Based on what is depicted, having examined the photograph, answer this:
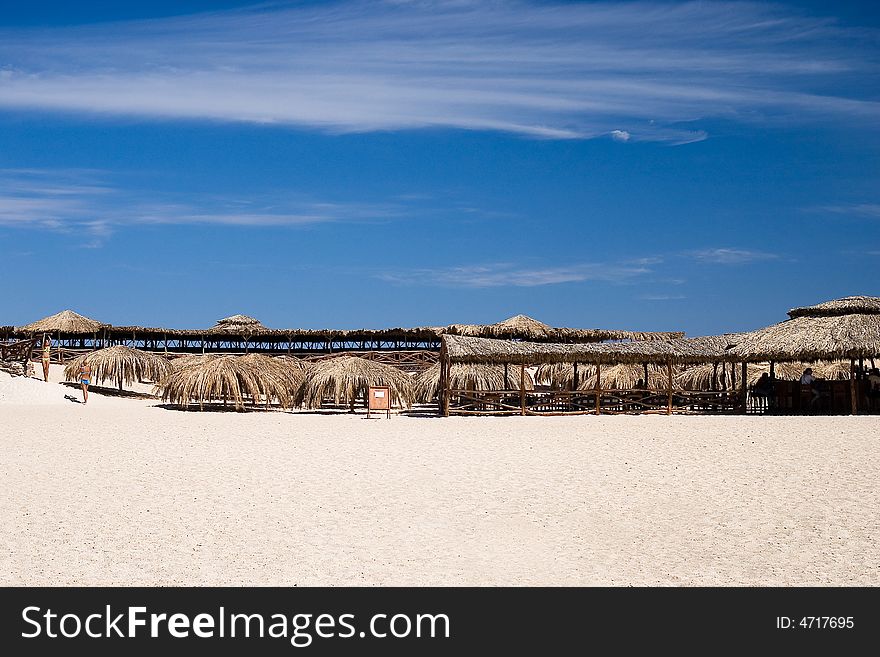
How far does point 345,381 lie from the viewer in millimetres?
22234

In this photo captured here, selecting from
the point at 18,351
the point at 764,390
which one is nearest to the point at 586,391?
the point at 764,390

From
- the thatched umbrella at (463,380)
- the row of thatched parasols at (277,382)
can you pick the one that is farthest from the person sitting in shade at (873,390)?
the row of thatched parasols at (277,382)

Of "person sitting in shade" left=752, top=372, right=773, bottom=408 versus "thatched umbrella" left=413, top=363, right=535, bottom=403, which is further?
"thatched umbrella" left=413, top=363, right=535, bottom=403

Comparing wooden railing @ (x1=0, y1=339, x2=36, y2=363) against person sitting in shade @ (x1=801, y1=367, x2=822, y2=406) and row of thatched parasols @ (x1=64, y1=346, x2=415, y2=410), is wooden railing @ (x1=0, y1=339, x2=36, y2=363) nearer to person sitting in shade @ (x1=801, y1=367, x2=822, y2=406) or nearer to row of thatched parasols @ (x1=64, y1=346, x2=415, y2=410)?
row of thatched parasols @ (x1=64, y1=346, x2=415, y2=410)

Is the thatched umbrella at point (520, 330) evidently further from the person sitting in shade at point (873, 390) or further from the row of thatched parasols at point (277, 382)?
the person sitting in shade at point (873, 390)

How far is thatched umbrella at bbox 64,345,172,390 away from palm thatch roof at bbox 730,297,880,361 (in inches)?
723

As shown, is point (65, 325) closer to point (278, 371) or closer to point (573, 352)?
point (278, 371)

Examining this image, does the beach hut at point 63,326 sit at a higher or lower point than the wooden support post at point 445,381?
higher

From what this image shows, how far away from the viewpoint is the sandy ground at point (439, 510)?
19.4ft

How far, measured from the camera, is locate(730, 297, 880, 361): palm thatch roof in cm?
1997

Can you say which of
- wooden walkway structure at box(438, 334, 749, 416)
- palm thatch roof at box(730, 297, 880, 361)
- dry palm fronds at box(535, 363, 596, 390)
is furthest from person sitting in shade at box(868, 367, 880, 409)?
dry palm fronds at box(535, 363, 596, 390)

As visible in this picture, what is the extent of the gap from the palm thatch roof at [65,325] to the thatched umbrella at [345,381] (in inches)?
648
